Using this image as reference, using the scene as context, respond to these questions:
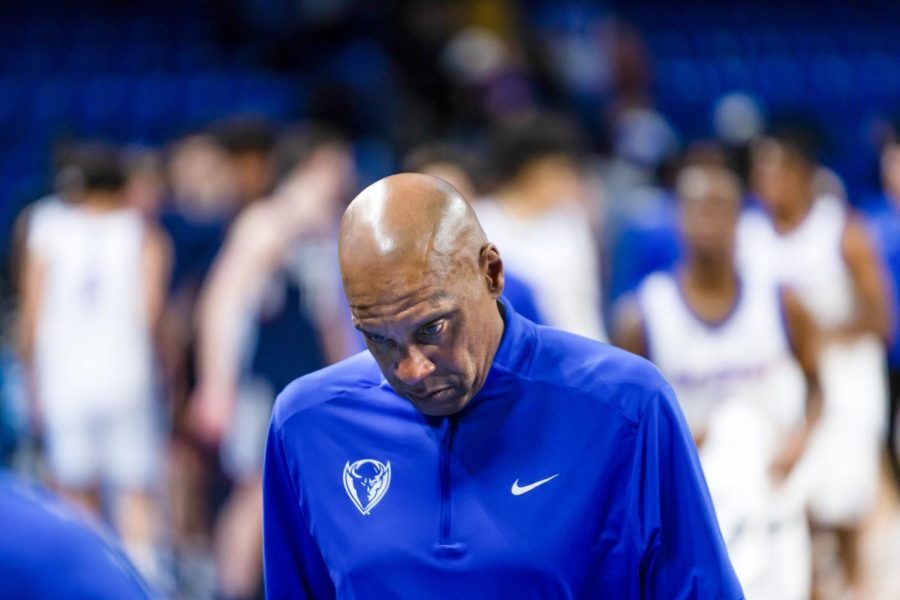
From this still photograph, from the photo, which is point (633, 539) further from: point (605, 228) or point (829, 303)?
point (605, 228)

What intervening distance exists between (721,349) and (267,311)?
2.73m

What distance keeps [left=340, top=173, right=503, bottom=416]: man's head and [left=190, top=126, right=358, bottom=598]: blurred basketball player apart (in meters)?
4.15

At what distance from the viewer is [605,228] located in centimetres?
934

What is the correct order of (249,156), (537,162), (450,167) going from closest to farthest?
1. (450,167)
2. (537,162)
3. (249,156)

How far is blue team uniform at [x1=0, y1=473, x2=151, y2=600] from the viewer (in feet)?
5.30

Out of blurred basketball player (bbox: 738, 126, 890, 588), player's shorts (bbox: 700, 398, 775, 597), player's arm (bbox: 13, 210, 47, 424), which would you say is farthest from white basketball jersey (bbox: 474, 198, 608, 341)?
player's arm (bbox: 13, 210, 47, 424)

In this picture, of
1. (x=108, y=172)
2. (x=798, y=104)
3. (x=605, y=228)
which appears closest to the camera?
(x=108, y=172)

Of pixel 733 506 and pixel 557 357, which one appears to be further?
pixel 733 506

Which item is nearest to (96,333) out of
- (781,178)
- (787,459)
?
(781,178)

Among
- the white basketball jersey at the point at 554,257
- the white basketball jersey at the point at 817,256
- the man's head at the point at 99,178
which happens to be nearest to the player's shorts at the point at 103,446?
the man's head at the point at 99,178

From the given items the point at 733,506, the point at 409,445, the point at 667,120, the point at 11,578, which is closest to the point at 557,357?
the point at 409,445

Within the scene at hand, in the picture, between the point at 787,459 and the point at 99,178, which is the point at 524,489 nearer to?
the point at 787,459

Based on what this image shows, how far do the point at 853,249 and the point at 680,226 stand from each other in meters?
1.45

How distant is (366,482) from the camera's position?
2637mm
